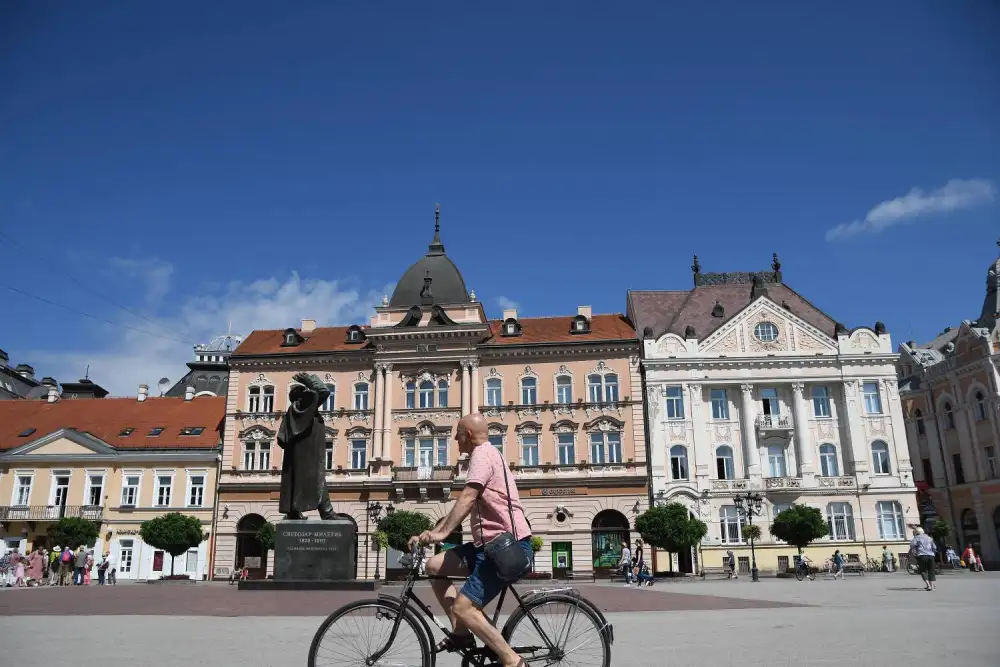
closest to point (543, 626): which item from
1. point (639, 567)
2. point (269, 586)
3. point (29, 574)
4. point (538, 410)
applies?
point (269, 586)

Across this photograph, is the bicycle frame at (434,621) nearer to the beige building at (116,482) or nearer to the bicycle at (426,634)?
the bicycle at (426,634)

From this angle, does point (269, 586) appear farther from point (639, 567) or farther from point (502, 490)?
point (639, 567)

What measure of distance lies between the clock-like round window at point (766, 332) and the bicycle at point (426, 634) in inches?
1599

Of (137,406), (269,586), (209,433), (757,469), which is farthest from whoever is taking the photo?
(137,406)

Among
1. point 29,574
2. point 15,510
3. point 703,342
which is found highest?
point 703,342

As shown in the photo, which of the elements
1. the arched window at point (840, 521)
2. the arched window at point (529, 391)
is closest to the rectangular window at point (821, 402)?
the arched window at point (840, 521)

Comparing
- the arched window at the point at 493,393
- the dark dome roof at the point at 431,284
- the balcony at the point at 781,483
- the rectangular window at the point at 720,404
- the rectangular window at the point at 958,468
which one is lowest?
the balcony at the point at 781,483

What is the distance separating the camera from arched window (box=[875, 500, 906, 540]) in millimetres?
40406

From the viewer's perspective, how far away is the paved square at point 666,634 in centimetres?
750

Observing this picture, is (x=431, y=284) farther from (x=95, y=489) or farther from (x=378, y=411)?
(x=95, y=489)

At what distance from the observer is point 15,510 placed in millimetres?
41906

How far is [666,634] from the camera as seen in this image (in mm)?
9781

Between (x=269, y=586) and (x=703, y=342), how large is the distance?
32.3 metres

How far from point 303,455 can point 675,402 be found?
3074 cm
